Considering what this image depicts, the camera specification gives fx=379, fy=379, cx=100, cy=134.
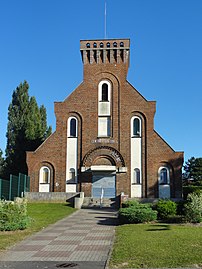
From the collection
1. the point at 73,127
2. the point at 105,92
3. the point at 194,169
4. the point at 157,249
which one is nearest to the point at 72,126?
the point at 73,127

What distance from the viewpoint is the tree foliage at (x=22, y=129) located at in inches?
1869

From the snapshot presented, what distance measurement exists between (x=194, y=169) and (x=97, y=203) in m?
63.4

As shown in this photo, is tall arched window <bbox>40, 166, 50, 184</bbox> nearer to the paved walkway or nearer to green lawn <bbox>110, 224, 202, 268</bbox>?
the paved walkway

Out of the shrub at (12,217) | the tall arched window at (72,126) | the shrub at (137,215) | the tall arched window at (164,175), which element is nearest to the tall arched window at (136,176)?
the tall arched window at (164,175)

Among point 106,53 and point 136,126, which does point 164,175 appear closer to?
point 136,126

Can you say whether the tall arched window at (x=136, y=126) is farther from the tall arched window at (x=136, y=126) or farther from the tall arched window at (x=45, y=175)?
the tall arched window at (x=45, y=175)

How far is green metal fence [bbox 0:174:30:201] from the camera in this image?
104 ft

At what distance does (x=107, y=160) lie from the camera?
38.4 meters

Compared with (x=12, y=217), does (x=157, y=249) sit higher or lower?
lower

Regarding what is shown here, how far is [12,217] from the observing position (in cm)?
1811

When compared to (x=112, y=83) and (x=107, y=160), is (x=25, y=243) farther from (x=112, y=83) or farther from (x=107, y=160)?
(x=112, y=83)

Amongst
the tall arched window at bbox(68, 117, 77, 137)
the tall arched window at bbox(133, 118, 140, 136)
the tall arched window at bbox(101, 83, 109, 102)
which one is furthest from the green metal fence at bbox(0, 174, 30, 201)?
the tall arched window at bbox(133, 118, 140, 136)

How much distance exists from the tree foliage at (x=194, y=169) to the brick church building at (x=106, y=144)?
175 ft

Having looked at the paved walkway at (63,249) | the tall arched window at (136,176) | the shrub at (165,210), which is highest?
the tall arched window at (136,176)
